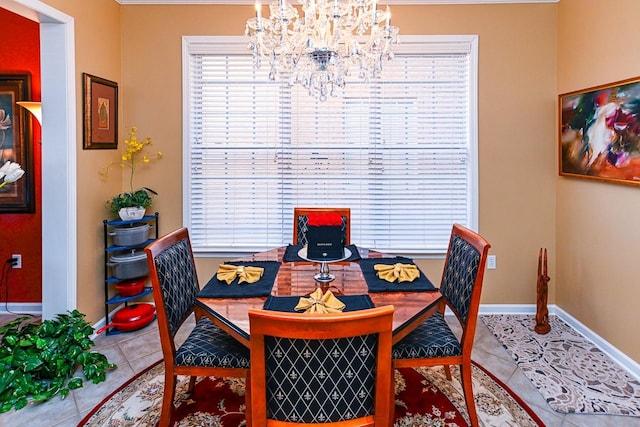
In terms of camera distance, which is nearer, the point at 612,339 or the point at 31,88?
the point at 612,339

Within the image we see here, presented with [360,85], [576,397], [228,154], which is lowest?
[576,397]

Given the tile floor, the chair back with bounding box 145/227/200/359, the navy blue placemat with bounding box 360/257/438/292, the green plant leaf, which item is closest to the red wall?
the tile floor

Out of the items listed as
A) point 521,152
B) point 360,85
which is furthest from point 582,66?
point 360,85

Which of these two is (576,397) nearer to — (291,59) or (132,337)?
(291,59)

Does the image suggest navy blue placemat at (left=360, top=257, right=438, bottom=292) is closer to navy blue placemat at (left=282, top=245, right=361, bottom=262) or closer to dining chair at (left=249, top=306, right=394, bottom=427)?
navy blue placemat at (left=282, top=245, right=361, bottom=262)

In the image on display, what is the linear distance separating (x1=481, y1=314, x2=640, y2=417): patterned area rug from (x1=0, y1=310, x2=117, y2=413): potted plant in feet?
8.95

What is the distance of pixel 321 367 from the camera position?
124 centimetres

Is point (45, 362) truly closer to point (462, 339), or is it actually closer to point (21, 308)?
point (21, 308)

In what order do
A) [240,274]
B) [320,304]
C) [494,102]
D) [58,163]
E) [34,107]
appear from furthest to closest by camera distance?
1. [494,102]
2. [34,107]
3. [58,163]
4. [240,274]
5. [320,304]

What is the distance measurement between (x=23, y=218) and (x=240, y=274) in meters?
2.59

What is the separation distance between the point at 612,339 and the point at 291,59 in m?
2.85

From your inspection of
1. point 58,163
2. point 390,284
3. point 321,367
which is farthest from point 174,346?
point 58,163

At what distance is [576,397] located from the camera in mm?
2275

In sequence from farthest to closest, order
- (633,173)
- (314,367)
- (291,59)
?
(633,173), (291,59), (314,367)
